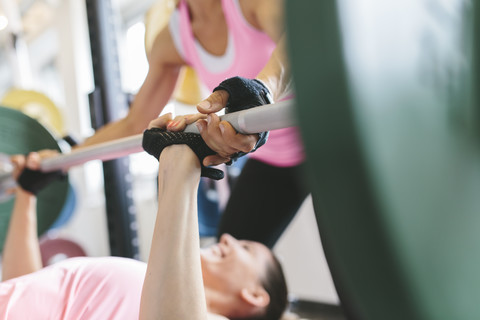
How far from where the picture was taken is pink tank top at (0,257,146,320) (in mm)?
910

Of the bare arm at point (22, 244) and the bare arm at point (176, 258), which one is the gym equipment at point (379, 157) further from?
the bare arm at point (22, 244)

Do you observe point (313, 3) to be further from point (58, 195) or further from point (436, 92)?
point (58, 195)

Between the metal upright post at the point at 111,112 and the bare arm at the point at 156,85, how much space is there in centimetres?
27

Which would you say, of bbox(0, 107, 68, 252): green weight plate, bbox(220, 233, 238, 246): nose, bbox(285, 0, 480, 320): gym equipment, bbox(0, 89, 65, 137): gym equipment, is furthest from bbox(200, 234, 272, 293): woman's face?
bbox(0, 89, 65, 137): gym equipment

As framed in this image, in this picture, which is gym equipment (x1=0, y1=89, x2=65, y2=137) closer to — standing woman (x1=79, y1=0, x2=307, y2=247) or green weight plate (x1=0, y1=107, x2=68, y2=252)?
green weight plate (x1=0, y1=107, x2=68, y2=252)

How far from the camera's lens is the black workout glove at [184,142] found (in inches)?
31.0

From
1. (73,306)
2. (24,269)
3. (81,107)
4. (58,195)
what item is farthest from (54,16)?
(73,306)

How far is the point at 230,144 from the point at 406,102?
438mm

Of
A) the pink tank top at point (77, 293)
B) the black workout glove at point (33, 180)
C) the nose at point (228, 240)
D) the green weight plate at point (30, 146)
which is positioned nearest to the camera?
the pink tank top at point (77, 293)

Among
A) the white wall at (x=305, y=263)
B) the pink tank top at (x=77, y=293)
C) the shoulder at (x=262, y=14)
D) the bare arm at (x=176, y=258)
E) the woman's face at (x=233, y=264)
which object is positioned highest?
the shoulder at (x=262, y=14)

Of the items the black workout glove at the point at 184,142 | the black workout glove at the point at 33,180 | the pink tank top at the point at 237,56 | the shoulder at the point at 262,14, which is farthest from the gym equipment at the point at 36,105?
the black workout glove at the point at 184,142

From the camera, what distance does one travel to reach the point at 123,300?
0.94 metres

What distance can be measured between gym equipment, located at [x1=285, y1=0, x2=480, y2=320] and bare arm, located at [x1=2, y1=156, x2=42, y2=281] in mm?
1152

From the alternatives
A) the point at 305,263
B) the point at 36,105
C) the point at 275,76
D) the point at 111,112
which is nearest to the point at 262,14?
the point at 275,76
